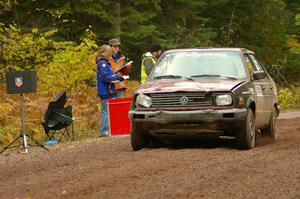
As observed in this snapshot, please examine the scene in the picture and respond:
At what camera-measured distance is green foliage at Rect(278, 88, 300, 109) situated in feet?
87.8

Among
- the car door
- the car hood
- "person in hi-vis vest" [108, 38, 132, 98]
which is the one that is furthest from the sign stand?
the car door

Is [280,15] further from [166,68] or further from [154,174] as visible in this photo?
[154,174]

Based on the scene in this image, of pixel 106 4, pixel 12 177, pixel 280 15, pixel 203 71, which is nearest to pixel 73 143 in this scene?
pixel 203 71

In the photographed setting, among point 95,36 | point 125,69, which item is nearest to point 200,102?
point 125,69

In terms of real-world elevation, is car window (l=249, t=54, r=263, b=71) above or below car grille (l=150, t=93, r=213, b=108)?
above

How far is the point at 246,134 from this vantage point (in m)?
11.3

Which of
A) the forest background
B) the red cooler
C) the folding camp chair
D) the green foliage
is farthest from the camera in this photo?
the green foliage

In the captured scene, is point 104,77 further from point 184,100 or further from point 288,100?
point 288,100

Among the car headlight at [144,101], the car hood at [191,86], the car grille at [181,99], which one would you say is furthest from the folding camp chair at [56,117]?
the car grille at [181,99]

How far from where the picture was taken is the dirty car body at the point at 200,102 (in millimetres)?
11148

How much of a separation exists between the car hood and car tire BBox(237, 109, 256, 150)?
587 mm

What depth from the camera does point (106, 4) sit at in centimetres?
2698

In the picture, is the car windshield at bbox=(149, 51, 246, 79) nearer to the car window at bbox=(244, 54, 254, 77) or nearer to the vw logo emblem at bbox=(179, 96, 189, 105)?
the car window at bbox=(244, 54, 254, 77)

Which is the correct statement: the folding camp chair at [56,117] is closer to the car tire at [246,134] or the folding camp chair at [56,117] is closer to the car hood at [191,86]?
the car hood at [191,86]
